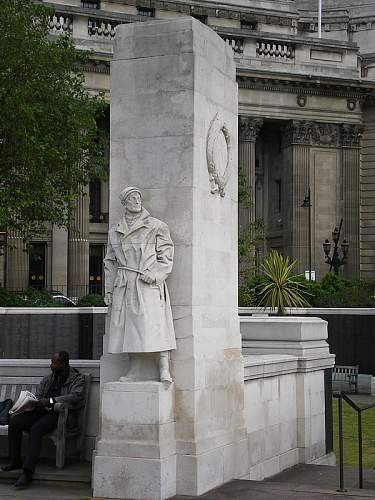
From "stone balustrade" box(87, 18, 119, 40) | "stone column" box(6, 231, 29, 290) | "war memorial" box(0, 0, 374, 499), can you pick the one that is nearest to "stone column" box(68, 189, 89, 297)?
"stone column" box(6, 231, 29, 290)

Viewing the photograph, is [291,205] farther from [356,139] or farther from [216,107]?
[216,107]

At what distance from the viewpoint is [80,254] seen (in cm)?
5616

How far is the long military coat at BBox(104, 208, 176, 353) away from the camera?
10.8 metres

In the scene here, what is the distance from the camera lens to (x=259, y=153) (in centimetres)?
6719

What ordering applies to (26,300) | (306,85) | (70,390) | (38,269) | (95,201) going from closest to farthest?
(70,390) → (26,300) → (38,269) → (306,85) → (95,201)

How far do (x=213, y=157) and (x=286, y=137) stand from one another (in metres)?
51.9

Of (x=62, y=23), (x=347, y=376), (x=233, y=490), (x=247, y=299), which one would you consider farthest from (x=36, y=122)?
(x=62, y=23)

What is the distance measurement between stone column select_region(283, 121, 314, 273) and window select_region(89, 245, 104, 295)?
11666 millimetres

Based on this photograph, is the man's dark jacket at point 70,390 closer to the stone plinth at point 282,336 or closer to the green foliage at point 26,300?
the stone plinth at point 282,336

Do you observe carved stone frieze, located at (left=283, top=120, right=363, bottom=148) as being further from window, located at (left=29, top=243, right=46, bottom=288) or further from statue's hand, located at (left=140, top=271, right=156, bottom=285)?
statue's hand, located at (left=140, top=271, right=156, bottom=285)

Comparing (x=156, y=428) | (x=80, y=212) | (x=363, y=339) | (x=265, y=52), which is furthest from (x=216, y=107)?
(x=265, y=52)

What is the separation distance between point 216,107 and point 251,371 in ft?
11.4

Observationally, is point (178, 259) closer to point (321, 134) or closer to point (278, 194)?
point (321, 134)

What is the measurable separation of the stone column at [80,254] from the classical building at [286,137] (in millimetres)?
57
